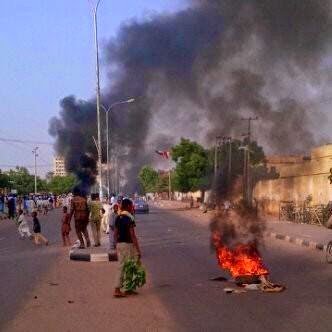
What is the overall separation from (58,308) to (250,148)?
26.8 m

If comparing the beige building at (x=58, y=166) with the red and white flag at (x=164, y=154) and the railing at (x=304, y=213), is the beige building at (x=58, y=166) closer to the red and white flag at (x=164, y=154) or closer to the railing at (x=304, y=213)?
the red and white flag at (x=164, y=154)

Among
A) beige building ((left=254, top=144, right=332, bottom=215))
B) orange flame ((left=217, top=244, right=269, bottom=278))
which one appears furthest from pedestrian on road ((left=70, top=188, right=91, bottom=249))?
beige building ((left=254, top=144, right=332, bottom=215))

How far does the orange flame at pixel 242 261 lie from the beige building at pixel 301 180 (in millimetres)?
19536

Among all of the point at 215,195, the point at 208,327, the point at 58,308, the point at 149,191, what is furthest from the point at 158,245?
the point at 149,191

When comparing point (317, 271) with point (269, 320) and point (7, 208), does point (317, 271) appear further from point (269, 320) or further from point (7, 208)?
point (7, 208)

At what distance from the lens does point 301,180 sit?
33781mm

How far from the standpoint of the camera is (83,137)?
2076 inches

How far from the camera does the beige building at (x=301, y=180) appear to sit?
3130 centimetres

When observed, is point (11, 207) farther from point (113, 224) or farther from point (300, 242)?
point (113, 224)

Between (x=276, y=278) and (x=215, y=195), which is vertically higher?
(x=215, y=195)

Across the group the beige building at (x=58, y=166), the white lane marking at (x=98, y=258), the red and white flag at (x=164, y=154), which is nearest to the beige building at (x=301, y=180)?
the white lane marking at (x=98, y=258)

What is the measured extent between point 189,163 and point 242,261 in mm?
50765

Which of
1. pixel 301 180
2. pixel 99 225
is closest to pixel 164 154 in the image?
pixel 301 180

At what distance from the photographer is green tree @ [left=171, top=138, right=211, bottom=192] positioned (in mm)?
60812
